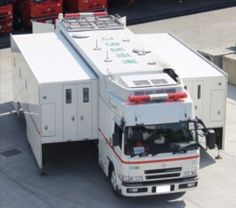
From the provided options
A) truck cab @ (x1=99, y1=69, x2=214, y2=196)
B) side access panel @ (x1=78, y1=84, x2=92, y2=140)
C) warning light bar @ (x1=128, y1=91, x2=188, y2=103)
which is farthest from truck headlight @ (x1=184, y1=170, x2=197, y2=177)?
side access panel @ (x1=78, y1=84, x2=92, y2=140)

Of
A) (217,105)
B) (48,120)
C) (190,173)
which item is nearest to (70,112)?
(48,120)

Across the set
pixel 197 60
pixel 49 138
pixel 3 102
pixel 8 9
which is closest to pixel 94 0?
pixel 8 9

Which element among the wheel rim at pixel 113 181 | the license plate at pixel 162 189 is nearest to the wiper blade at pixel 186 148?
the license plate at pixel 162 189

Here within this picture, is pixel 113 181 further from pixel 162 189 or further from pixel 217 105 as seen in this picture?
pixel 217 105

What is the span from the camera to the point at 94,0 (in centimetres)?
3469

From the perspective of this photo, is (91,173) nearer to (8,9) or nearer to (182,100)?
(182,100)

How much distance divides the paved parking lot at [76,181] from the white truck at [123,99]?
1.40 ft

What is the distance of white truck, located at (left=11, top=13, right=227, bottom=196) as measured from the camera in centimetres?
1662

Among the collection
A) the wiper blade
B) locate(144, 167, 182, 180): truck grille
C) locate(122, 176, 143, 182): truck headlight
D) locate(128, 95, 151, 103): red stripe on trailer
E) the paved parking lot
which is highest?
locate(128, 95, 151, 103): red stripe on trailer

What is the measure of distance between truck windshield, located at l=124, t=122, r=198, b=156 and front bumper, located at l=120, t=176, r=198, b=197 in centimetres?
68

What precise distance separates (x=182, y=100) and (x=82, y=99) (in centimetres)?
272

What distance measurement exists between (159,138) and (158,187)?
3.44ft

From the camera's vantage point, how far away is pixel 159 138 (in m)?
16.7

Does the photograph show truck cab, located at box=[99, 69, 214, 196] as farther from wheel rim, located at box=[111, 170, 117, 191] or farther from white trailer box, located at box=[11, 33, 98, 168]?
white trailer box, located at box=[11, 33, 98, 168]
